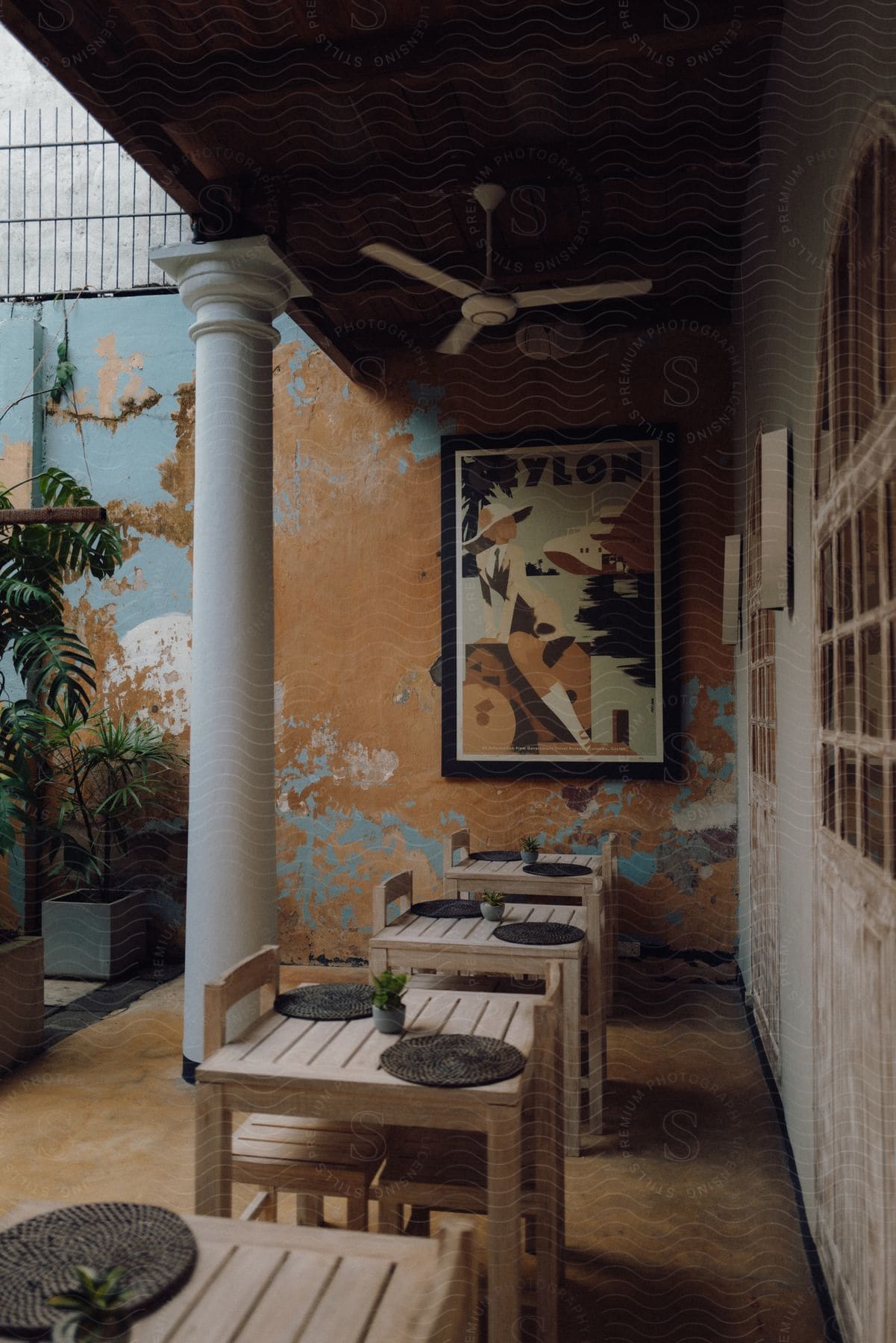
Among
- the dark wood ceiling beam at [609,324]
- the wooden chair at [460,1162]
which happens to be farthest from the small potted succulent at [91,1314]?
the dark wood ceiling beam at [609,324]

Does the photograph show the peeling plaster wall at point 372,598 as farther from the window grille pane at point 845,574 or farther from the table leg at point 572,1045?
the window grille pane at point 845,574

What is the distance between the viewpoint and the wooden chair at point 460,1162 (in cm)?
203

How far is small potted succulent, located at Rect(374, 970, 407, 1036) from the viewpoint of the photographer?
2.18 metres

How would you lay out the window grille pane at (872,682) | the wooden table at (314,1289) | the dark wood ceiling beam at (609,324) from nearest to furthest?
the wooden table at (314,1289) → the window grille pane at (872,682) → the dark wood ceiling beam at (609,324)

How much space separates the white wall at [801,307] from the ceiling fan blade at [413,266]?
1.15m

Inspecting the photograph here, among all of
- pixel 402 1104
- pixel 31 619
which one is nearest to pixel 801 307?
pixel 402 1104

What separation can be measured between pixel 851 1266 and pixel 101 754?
4.25 metres

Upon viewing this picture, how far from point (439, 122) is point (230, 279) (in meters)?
0.96

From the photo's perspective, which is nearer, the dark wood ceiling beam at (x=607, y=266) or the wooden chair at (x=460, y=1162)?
the wooden chair at (x=460, y=1162)

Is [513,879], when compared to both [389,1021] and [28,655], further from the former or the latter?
[28,655]

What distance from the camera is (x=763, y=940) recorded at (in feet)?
12.7

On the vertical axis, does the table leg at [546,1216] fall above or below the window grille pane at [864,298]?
below

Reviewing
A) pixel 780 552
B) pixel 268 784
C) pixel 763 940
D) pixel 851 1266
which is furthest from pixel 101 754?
pixel 851 1266

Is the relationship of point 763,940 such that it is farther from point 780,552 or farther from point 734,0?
point 734,0
